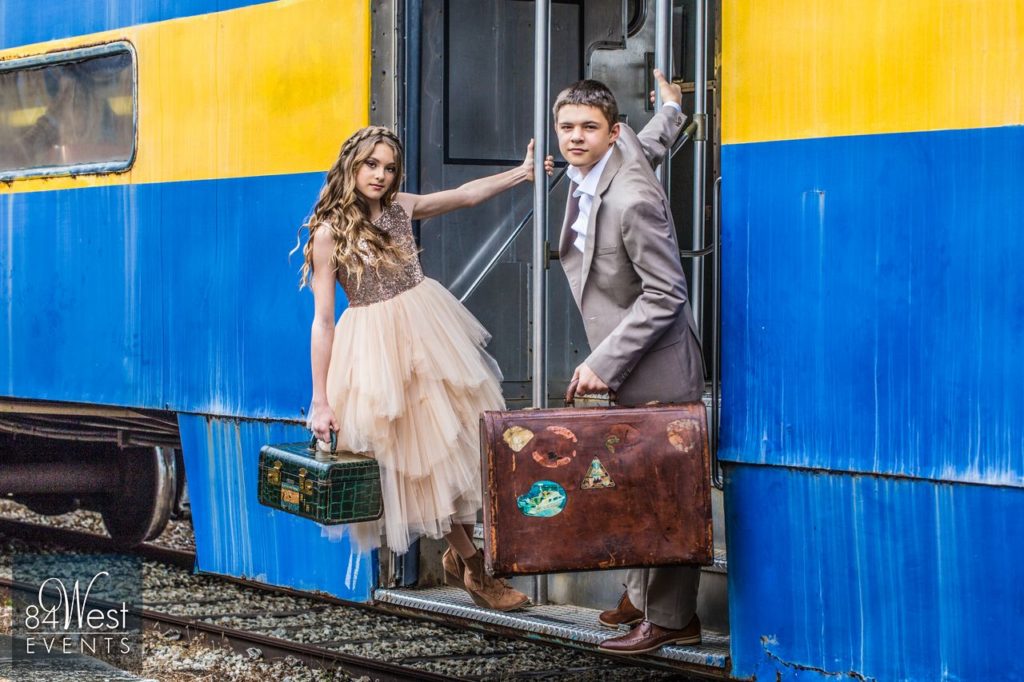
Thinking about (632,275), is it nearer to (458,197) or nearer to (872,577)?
(458,197)

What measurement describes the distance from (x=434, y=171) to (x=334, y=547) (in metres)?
1.46

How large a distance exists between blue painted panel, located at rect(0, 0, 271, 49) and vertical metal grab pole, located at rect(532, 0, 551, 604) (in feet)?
5.06

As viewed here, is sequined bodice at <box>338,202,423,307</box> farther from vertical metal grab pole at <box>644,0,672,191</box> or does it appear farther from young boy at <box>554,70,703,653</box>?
vertical metal grab pole at <box>644,0,672,191</box>

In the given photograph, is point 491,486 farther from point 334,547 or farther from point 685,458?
point 334,547

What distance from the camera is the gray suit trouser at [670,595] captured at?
14.2 ft

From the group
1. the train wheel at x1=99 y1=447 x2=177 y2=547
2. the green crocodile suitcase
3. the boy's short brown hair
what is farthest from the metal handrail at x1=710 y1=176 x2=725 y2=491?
the train wheel at x1=99 y1=447 x2=177 y2=547

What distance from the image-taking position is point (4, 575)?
7.27m

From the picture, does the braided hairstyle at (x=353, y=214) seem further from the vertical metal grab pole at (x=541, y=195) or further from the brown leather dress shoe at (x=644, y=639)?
the brown leather dress shoe at (x=644, y=639)

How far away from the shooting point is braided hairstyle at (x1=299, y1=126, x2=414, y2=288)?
4750mm

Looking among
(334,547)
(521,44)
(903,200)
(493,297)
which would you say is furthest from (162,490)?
(903,200)

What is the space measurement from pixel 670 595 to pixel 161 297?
9.05 ft

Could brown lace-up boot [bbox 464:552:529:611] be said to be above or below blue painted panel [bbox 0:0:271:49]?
below

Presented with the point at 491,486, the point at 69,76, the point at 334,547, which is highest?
the point at 69,76

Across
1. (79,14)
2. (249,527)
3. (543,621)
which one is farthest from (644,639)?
(79,14)
